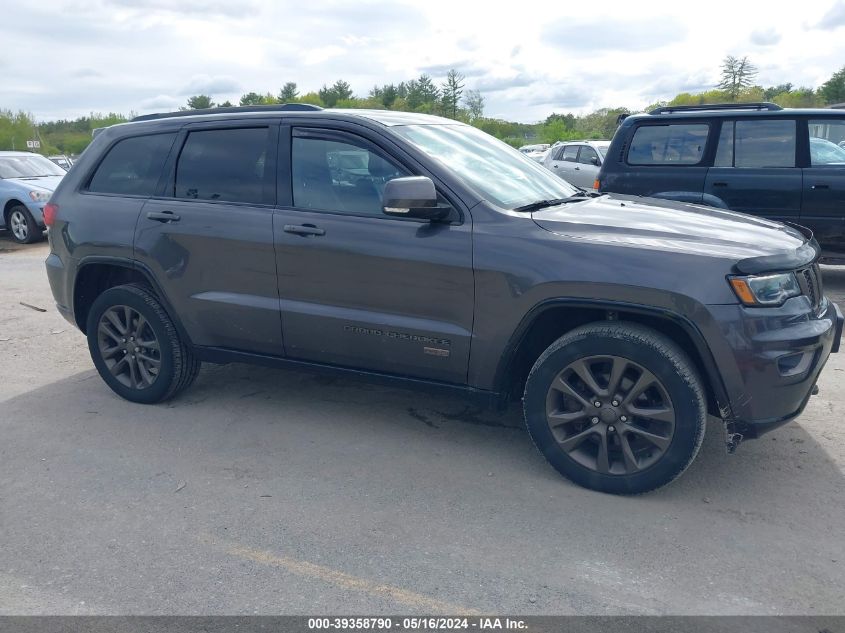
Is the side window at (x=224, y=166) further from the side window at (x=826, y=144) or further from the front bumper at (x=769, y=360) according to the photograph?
the side window at (x=826, y=144)

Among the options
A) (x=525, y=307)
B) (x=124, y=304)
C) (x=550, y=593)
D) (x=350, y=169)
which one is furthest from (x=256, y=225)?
(x=550, y=593)

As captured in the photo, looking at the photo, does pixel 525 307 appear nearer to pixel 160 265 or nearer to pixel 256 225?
pixel 256 225

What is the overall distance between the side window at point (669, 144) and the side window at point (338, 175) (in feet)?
15.9

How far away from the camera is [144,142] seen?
16.1 ft

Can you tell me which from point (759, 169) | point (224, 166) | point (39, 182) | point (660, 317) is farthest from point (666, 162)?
point (39, 182)

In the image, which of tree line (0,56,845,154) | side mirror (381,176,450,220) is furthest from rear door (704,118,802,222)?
tree line (0,56,845,154)

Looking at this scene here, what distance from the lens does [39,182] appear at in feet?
45.4

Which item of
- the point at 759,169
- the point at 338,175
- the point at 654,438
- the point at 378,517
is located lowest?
the point at 378,517

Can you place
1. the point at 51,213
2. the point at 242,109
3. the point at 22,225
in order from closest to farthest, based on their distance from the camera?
the point at 242,109 → the point at 51,213 → the point at 22,225

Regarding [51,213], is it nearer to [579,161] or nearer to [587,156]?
[587,156]

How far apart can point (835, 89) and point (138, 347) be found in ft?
155

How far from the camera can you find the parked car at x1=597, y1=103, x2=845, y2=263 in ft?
25.1

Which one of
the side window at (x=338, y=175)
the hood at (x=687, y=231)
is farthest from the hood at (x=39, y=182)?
the hood at (x=687, y=231)

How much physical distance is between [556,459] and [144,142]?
3.27m
